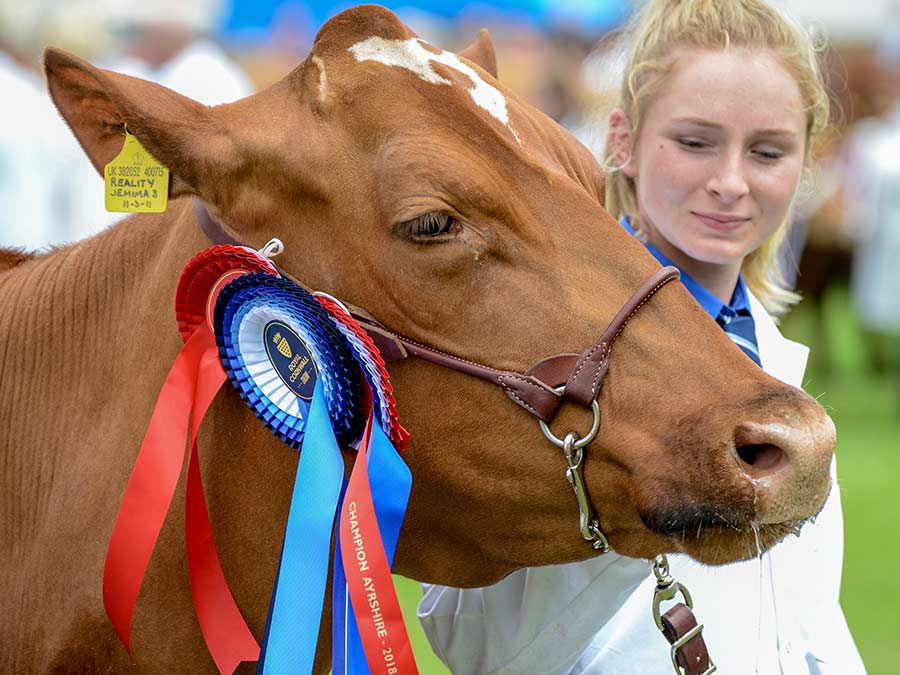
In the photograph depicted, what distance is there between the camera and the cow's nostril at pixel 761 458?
237cm

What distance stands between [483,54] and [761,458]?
1496 millimetres

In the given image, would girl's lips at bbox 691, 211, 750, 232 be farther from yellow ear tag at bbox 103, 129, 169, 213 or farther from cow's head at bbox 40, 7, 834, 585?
yellow ear tag at bbox 103, 129, 169, 213

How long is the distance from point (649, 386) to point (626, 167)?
128 cm

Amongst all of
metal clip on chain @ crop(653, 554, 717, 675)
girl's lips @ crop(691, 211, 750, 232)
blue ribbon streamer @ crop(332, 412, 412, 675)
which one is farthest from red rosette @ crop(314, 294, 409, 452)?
girl's lips @ crop(691, 211, 750, 232)

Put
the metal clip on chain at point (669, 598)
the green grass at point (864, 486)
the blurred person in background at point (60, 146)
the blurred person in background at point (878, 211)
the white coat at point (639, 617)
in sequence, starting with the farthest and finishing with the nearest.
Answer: the blurred person in background at point (878, 211) < the blurred person in background at point (60, 146) < the green grass at point (864, 486) < the white coat at point (639, 617) < the metal clip on chain at point (669, 598)

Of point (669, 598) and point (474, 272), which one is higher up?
point (474, 272)

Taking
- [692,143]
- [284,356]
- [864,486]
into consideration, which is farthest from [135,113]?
[864,486]

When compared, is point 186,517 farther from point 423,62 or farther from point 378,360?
point 423,62

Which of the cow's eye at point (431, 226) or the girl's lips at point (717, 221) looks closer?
the cow's eye at point (431, 226)

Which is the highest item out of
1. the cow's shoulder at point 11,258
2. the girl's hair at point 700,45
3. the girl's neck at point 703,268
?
the girl's hair at point 700,45

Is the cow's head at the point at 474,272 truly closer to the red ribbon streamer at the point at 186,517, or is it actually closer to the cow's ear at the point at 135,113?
the cow's ear at the point at 135,113

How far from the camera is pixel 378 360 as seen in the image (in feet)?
8.58

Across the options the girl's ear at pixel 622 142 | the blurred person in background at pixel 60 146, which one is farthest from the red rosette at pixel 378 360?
the blurred person in background at pixel 60 146

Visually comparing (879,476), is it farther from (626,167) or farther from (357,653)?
(357,653)
